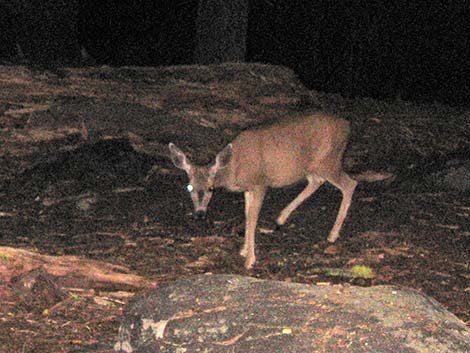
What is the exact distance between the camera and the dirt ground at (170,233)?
7059mm

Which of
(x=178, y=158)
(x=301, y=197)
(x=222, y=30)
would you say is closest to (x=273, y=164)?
(x=301, y=197)

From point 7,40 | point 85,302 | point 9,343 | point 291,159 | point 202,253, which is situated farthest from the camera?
point 7,40

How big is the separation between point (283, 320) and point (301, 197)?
4.74 m

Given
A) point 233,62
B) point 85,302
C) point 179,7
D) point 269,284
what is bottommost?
point 179,7

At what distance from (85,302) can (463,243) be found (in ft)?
12.3

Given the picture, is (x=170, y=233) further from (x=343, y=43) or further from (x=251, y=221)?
(x=343, y=43)

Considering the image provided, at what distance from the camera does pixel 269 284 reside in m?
5.91

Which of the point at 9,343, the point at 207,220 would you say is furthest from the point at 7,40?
the point at 9,343

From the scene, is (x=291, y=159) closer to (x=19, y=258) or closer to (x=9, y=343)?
(x=19, y=258)

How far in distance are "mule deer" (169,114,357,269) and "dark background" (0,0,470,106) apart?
869 cm

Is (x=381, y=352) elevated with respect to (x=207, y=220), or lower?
elevated

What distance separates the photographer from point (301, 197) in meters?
9.99

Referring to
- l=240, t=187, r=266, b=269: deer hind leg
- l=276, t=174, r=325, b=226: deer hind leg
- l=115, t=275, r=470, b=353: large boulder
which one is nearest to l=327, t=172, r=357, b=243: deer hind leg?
l=276, t=174, r=325, b=226: deer hind leg

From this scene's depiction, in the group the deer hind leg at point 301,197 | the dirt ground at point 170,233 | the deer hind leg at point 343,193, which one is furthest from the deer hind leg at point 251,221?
the deer hind leg at point 343,193
